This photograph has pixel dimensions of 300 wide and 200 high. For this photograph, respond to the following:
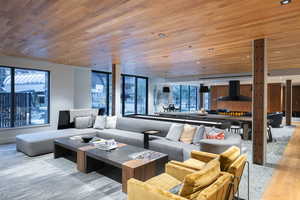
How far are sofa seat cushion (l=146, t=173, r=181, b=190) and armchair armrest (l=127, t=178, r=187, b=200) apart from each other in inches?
16.5

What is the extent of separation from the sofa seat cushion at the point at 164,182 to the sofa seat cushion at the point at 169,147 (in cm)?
134

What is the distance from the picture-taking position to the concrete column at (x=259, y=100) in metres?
3.83

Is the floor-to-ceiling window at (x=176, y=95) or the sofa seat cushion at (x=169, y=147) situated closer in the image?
the sofa seat cushion at (x=169, y=147)

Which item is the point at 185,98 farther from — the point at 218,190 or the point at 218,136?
the point at 218,190

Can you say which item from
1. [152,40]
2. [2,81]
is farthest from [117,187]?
[2,81]

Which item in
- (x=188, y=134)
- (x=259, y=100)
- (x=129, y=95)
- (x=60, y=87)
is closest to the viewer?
(x=259, y=100)

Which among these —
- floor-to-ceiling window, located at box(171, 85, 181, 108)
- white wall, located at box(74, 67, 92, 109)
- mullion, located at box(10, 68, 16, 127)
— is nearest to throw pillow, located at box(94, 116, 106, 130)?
white wall, located at box(74, 67, 92, 109)

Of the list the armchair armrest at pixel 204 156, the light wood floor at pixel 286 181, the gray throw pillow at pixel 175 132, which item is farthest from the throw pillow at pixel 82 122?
the light wood floor at pixel 286 181

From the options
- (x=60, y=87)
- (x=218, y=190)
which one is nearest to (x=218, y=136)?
(x=218, y=190)

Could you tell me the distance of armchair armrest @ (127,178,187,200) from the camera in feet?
5.17

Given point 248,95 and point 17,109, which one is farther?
point 248,95

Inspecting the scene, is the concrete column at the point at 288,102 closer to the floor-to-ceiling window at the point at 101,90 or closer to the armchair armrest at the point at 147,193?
the floor-to-ceiling window at the point at 101,90

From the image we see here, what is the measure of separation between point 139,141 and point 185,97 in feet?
35.9

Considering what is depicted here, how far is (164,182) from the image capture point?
2250 millimetres
